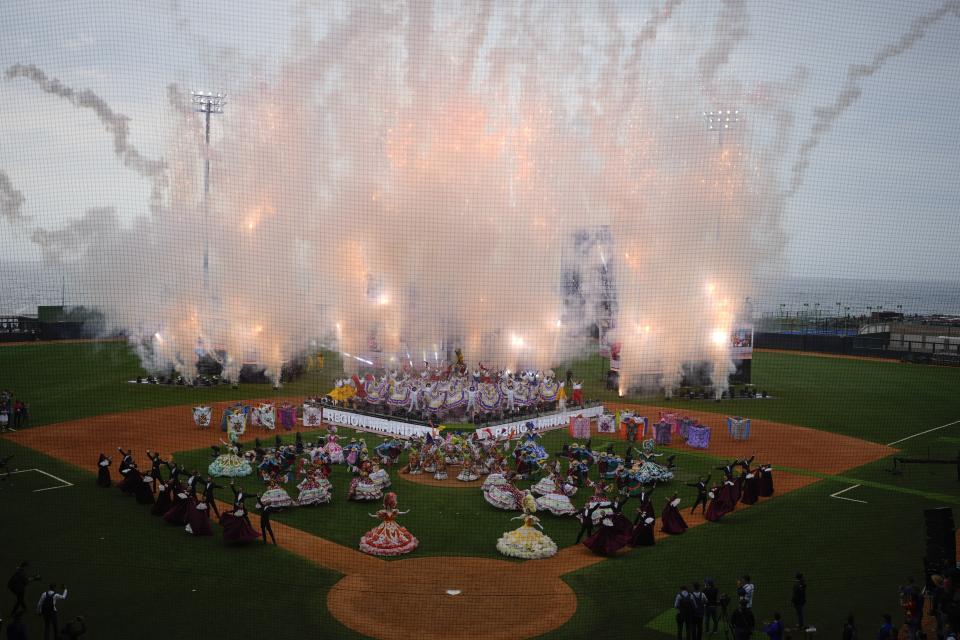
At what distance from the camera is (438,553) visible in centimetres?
1209

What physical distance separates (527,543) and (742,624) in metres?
3.89

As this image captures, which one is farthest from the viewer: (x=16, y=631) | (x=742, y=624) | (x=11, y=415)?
(x=11, y=415)

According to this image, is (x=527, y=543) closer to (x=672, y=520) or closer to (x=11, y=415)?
(x=672, y=520)

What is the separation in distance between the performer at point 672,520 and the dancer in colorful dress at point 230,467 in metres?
8.68

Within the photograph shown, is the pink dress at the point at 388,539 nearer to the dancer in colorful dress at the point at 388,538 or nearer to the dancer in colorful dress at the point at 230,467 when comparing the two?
the dancer in colorful dress at the point at 388,538

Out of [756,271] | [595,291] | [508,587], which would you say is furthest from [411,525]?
[595,291]

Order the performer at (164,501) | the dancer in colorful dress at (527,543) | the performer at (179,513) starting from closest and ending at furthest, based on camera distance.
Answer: the dancer in colorful dress at (527,543), the performer at (179,513), the performer at (164,501)

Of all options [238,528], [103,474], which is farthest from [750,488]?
[103,474]

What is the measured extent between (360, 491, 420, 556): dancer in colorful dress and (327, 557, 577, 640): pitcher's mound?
0.29m

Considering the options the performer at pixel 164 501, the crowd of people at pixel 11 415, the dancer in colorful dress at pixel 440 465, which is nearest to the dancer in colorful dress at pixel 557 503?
the dancer in colorful dress at pixel 440 465

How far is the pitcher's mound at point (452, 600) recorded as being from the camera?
378 inches

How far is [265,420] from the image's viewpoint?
21594 millimetres

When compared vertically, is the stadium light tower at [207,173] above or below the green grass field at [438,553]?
above

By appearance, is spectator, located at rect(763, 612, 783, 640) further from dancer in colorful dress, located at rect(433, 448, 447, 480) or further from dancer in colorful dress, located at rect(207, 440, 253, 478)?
dancer in colorful dress, located at rect(207, 440, 253, 478)
